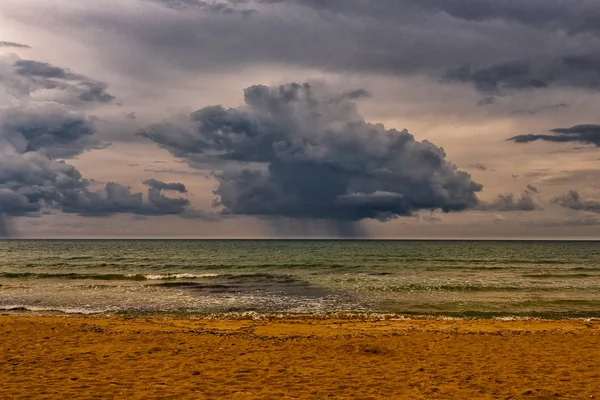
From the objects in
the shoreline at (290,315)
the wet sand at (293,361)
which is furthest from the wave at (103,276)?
the wet sand at (293,361)

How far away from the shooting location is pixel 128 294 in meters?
34.1

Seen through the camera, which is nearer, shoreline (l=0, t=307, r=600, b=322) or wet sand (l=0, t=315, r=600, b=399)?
wet sand (l=0, t=315, r=600, b=399)

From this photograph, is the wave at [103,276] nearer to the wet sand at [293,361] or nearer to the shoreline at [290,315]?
the shoreline at [290,315]

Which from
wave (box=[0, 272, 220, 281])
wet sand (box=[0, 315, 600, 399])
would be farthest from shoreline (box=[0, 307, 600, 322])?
wave (box=[0, 272, 220, 281])

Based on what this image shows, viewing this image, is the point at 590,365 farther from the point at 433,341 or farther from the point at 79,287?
the point at 79,287

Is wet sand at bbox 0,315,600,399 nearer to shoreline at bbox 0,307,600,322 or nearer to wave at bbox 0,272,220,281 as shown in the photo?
shoreline at bbox 0,307,600,322

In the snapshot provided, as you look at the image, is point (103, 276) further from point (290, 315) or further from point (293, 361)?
point (293, 361)

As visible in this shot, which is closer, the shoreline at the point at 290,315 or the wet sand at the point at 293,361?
the wet sand at the point at 293,361

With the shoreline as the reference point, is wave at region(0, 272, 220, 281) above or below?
below

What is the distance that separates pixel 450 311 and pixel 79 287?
31.0 metres

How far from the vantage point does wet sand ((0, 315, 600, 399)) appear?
1070 cm

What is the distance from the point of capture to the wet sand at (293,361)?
10695 mm

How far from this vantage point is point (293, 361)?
536 inches

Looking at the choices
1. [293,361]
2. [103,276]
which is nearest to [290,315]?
[293,361]
